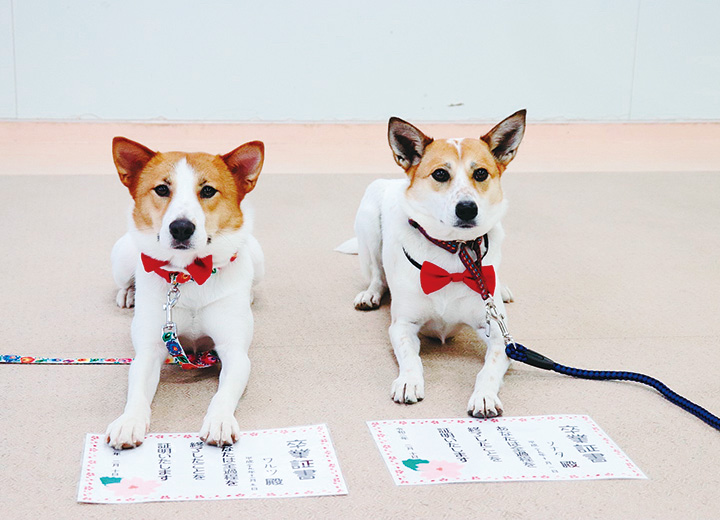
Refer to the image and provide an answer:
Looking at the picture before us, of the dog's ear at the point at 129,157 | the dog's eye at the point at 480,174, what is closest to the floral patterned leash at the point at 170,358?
the dog's ear at the point at 129,157

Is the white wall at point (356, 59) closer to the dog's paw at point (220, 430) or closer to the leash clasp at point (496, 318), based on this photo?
the leash clasp at point (496, 318)

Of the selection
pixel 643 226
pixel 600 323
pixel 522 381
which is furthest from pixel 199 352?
pixel 643 226

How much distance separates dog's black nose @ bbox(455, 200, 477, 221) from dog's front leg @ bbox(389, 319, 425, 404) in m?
0.36

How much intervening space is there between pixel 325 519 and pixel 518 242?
2.08 m

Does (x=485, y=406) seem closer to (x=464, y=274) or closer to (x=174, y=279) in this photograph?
(x=464, y=274)

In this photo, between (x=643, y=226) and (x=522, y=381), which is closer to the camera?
(x=522, y=381)

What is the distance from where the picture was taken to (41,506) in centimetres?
146

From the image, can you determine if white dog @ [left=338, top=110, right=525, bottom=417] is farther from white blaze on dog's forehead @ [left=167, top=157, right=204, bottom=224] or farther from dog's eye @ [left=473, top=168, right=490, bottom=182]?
white blaze on dog's forehead @ [left=167, top=157, right=204, bottom=224]

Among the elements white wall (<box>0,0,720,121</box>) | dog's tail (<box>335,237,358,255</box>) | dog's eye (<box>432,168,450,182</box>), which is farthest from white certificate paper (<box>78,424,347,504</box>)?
white wall (<box>0,0,720,121</box>)

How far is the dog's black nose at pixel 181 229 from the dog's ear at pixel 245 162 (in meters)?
0.23

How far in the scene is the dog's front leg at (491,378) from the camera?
1.85 meters

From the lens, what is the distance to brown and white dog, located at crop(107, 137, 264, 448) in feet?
5.95

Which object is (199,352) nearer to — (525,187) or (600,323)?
(600,323)

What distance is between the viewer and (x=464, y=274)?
6.91 feet
